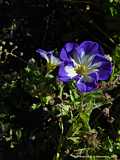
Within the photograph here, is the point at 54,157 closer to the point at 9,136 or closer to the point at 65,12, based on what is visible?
the point at 9,136

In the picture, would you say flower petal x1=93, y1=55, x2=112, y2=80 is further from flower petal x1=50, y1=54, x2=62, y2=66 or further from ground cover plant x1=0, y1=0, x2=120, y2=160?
flower petal x1=50, y1=54, x2=62, y2=66

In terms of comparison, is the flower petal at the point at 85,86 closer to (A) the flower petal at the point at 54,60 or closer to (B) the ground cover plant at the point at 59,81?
(B) the ground cover plant at the point at 59,81

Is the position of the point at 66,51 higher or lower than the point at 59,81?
higher

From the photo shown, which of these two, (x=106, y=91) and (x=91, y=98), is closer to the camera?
(x=91, y=98)

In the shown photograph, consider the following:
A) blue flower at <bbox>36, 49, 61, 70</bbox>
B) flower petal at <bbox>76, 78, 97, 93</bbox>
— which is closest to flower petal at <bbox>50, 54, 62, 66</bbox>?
blue flower at <bbox>36, 49, 61, 70</bbox>

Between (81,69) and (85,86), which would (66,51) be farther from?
(85,86)

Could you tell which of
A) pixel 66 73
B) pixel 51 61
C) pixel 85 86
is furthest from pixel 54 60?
pixel 85 86

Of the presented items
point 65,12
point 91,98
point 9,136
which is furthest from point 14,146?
point 65,12
